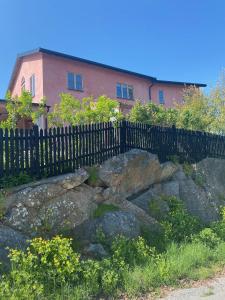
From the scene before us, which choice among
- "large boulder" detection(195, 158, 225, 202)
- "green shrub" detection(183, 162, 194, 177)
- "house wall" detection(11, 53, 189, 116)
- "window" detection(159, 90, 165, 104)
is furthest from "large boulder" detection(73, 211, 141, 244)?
"window" detection(159, 90, 165, 104)

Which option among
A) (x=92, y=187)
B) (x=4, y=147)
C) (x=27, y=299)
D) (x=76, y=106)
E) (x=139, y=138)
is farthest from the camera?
(x=76, y=106)

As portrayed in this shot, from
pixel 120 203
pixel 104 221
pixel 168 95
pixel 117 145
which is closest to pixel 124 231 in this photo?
pixel 104 221

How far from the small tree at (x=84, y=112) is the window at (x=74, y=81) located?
11.8 metres

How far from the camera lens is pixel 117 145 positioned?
1036cm

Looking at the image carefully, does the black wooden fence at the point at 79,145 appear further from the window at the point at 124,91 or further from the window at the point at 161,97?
the window at the point at 161,97

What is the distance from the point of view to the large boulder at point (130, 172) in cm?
901

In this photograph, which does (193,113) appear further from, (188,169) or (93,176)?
(93,176)

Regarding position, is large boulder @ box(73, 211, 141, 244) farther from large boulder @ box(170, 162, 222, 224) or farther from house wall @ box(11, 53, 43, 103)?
house wall @ box(11, 53, 43, 103)

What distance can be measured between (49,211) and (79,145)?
2347 mm

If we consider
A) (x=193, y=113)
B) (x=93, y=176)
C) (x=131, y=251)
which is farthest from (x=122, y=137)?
(x=193, y=113)

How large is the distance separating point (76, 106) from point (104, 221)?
→ 6247 mm

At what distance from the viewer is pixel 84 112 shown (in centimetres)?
1261

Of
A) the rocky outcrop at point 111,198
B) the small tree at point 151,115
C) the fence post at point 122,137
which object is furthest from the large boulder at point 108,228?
the small tree at point 151,115

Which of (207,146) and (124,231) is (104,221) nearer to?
(124,231)
